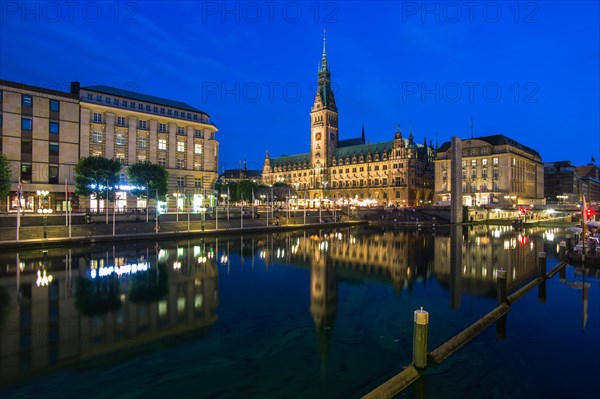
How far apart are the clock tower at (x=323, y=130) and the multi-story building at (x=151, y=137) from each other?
89384 millimetres

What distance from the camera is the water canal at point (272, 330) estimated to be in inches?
422

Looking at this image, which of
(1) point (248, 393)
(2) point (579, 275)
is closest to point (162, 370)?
(1) point (248, 393)

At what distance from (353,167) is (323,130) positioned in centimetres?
2417

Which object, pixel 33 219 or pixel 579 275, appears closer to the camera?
pixel 579 275

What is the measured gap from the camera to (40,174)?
6225 cm

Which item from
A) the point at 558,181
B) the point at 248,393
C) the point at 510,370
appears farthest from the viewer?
the point at 558,181

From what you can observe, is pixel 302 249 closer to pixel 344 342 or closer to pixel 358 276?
pixel 358 276

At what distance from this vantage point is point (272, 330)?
50.0 ft

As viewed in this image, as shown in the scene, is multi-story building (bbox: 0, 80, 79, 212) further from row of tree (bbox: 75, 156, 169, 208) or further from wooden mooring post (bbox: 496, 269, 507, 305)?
wooden mooring post (bbox: 496, 269, 507, 305)

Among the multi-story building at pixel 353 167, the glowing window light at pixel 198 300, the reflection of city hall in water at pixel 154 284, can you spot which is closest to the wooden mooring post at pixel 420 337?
the reflection of city hall in water at pixel 154 284

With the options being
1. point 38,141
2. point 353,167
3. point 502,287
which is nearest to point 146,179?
point 38,141

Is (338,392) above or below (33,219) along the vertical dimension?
below

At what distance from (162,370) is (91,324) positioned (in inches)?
234

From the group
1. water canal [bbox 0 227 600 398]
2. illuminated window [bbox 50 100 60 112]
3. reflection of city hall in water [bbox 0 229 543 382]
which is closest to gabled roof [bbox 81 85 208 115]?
illuminated window [bbox 50 100 60 112]
